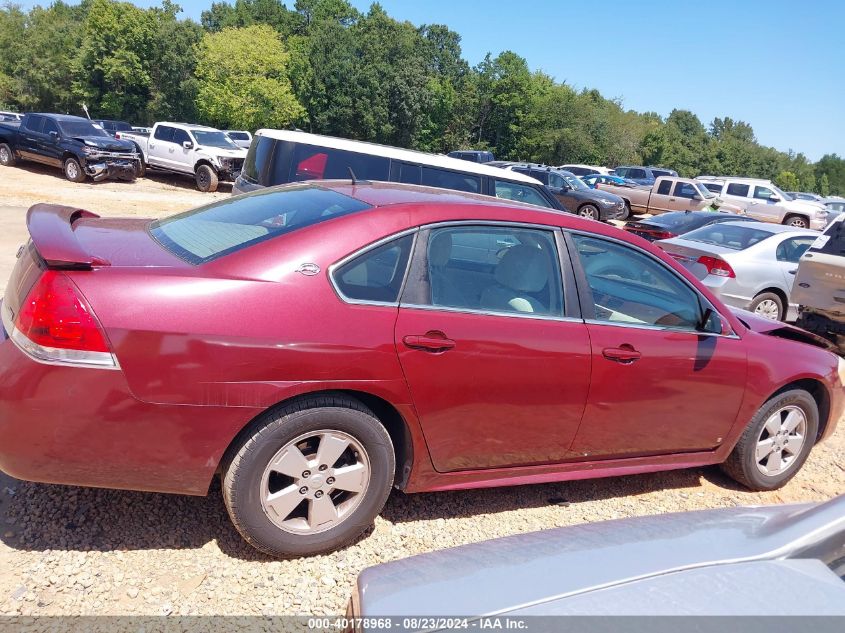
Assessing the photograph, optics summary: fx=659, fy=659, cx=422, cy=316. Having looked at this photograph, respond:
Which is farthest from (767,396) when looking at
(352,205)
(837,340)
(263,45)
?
(263,45)

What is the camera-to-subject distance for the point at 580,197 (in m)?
21.2

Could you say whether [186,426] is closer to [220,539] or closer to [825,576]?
[220,539]

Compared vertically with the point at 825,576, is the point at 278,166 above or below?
above

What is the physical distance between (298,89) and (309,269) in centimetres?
5877

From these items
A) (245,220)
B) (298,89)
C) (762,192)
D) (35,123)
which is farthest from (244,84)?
(245,220)

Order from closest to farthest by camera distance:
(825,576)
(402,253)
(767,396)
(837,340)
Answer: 1. (825,576)
2. (402,253)
3. (767,396)
4. (837,340)

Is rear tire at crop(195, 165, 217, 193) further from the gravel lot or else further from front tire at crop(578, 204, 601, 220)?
the gravel lot

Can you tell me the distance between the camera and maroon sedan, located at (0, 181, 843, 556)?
2.53 metres

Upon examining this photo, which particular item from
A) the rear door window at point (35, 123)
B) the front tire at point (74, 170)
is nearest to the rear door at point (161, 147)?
the front tire at point (74, 170)

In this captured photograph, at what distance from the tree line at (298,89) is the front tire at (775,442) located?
50354 millimetres

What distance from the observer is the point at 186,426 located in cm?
260

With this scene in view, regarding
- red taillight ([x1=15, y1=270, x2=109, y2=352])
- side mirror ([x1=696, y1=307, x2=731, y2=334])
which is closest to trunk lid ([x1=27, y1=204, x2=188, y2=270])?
red taillight ([x1=15, y1=270, x2=109, y2=352])

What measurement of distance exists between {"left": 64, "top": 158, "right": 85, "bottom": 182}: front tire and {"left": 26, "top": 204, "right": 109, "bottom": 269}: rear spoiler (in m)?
16.9

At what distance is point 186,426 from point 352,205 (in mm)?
1298
